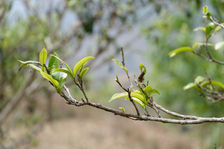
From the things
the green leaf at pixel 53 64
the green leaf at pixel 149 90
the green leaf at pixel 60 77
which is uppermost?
the green leaf at pixel 149 90

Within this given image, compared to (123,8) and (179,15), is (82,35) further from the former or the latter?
(179,15)

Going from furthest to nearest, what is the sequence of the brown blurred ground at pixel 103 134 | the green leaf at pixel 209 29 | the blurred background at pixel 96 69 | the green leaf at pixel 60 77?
the brown blurred ground at pixel 103 134, the blurred background at pixel 96 69, the green leaf at pixel 209 29, the green leaf at pixel 60 77

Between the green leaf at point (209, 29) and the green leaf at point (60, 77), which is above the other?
the green leaf at point (209, 29)

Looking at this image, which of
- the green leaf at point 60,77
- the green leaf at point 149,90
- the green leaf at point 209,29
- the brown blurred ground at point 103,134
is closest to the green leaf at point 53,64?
the green leaf at point 60,77

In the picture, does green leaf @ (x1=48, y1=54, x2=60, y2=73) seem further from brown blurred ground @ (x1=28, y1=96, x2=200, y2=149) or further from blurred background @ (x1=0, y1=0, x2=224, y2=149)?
brown blurred ground @ (x1=28, y1=96, x2=200, y2=149)

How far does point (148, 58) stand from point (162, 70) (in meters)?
0.60

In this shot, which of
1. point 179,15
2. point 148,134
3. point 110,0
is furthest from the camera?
point 148,134

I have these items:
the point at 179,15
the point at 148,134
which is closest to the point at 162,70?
the point at 179,15

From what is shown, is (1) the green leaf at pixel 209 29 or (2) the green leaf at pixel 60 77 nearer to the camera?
(2) the green leaf at pixel 60 77

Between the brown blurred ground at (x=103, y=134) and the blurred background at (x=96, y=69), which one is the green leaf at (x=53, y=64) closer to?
the blurred background at (x=96, y=69)

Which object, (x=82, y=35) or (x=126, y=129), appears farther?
(x=126, y=129)

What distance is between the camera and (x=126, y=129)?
838cm

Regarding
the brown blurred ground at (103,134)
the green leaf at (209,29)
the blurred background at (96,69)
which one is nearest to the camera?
the green leaf at (209,29)

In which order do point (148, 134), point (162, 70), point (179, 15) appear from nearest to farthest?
point (179, 15) → point (162, 70) → point (148, 134)
